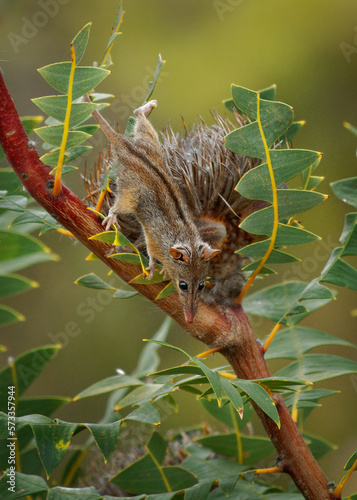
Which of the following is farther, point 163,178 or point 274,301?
point 274,301

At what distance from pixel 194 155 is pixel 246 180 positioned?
123mm

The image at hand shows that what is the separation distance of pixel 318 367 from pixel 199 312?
23 cm

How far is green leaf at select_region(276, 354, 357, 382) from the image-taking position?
2.51 feet

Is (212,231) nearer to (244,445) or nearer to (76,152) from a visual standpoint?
(76,152)

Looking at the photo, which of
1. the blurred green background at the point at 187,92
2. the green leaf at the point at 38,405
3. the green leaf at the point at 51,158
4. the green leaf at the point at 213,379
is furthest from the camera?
the blurred green background at the point at 187,92

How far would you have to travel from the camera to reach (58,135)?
61cm

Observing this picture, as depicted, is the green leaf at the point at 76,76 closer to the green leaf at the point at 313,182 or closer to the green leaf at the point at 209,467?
the green leaf at the point at 313,182

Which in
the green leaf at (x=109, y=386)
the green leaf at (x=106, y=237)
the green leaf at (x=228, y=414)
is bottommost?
the green leaf at (x=228, y=414)

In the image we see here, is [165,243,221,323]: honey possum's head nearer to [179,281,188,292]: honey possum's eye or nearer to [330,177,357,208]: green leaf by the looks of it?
[179,281,188,292]: honey possum's eye

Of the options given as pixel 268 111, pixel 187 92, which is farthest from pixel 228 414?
pixel 187 92

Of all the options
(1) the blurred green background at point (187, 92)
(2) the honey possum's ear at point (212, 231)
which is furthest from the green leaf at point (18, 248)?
(1) the blurred green background at point (187, 92)

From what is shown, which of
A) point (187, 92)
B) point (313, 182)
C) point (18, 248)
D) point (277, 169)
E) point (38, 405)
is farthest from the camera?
point (187, 92)

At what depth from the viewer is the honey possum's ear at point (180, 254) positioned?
737 millimetres

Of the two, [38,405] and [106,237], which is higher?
[106,237]
